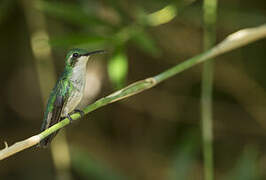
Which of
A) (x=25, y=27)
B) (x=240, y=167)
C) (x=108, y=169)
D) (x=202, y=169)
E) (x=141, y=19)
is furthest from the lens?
(x=25, y=27)

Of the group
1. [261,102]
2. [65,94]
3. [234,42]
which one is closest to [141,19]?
[65,94]

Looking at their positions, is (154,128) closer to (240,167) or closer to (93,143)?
(93,143)

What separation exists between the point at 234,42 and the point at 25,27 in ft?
8.61

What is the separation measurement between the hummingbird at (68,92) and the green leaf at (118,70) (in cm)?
11

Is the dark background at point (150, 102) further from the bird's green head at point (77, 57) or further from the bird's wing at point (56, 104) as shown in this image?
the bird's wing at point (56, 104)

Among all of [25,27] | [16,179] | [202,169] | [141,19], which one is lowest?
[202,169]

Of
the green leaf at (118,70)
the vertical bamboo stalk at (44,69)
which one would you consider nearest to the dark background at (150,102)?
the vertical bamboo stalk at (44,69)

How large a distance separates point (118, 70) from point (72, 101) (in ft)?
1.02

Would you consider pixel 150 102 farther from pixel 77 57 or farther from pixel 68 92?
pixel 68 92

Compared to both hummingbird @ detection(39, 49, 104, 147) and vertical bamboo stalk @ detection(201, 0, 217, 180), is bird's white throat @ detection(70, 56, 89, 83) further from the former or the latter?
vertical bamboo stalk @ detection(201, 0, 217, 180)

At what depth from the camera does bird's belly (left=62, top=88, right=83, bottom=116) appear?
8.24 ft

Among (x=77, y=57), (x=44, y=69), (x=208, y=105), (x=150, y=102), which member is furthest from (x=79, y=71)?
(x=150, y=102)

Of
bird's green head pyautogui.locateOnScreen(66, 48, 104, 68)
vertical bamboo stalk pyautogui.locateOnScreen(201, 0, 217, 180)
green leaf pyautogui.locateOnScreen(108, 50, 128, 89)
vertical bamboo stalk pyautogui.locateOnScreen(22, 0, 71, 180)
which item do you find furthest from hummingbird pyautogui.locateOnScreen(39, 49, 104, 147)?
vertical bamboo stalk pyautogui.locateOnScreen(201, 0, 217, 180)

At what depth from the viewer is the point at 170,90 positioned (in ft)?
13.8
